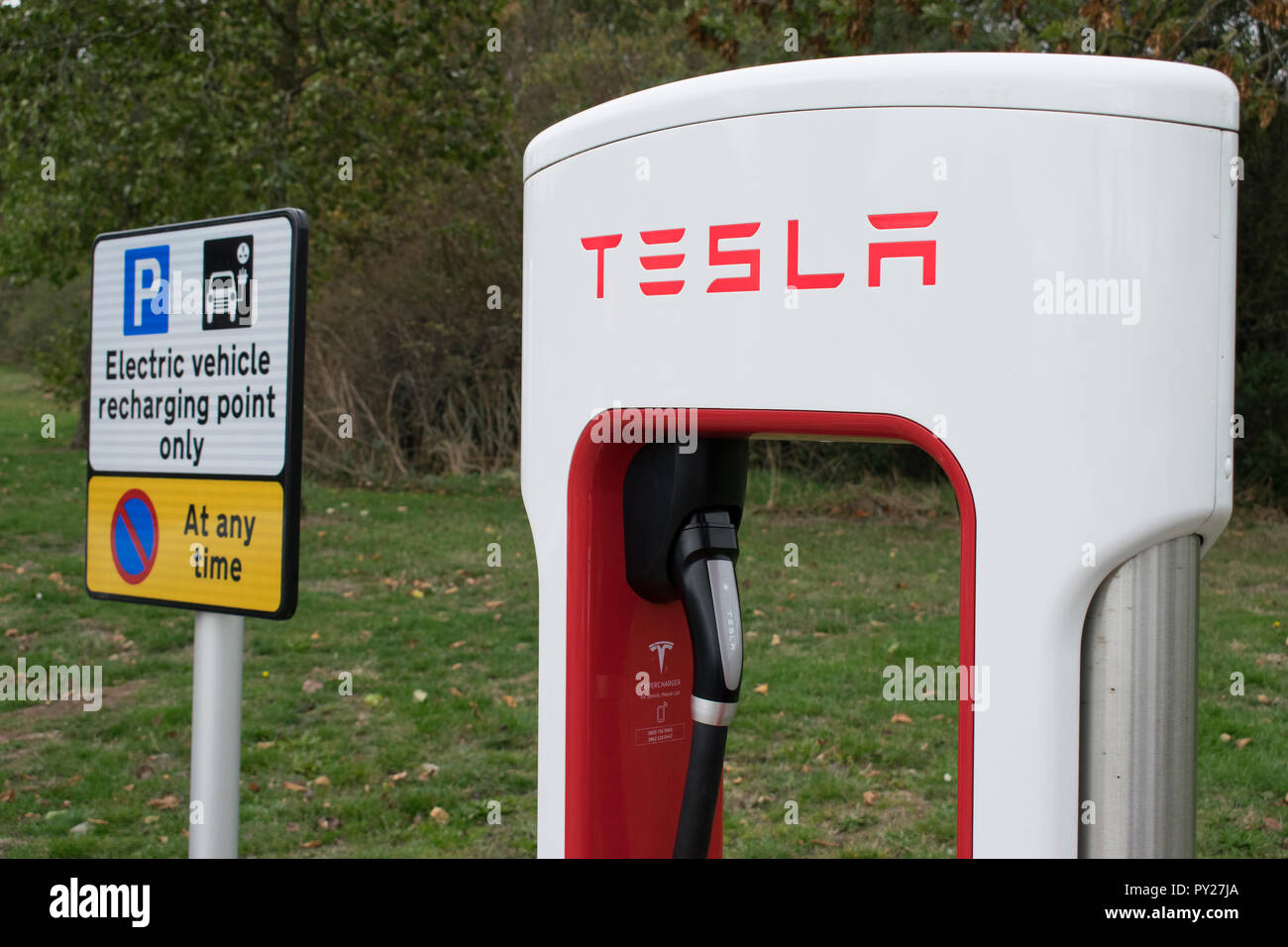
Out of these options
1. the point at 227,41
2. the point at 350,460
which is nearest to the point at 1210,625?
the point at 227,41

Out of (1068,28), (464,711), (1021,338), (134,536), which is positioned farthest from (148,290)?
(1068,28)

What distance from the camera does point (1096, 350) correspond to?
5.42 ft

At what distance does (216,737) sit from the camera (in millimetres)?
1984

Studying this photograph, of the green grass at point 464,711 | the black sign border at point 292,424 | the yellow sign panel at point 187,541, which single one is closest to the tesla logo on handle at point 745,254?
the black sign border at point 292,424

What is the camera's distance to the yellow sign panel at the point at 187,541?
6.32ft

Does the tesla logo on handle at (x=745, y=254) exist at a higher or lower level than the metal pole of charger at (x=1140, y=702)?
higher

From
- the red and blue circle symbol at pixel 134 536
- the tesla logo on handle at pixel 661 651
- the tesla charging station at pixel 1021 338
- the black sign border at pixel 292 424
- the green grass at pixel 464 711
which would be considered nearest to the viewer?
the tesla charging station at pixel 1021 338

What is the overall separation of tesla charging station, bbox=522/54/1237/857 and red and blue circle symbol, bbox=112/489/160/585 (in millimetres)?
921

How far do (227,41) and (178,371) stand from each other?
9165 millimetres

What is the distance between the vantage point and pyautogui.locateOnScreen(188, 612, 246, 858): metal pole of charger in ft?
6.46

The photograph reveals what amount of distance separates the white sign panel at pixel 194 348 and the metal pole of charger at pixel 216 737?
265 mm

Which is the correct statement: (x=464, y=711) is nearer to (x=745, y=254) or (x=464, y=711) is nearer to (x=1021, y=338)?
(x=745, y=254)

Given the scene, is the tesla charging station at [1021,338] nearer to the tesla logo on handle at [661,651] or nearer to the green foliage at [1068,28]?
the tesla logo on handle at [661,651]
